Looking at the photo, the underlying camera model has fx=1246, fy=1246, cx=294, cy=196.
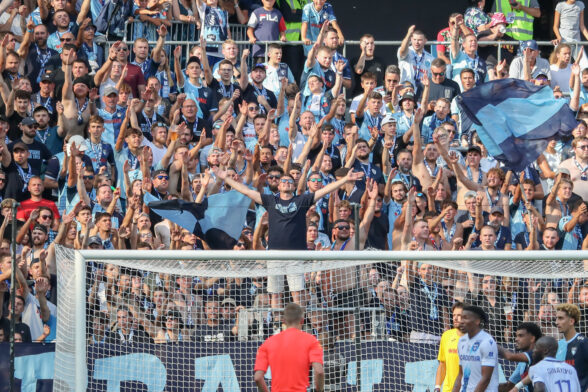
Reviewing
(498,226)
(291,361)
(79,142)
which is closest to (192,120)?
(79,142)

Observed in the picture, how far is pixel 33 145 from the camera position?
49.4ft

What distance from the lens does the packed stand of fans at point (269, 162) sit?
12219mm

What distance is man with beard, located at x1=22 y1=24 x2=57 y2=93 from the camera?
16359 millimetres

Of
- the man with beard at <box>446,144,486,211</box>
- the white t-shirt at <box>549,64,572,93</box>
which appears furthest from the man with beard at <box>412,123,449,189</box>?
the white t-shirt at <box>549,64,572,93</box>

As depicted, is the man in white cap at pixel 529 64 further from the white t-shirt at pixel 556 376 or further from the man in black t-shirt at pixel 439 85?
the white t-shirt at pixel 556 376

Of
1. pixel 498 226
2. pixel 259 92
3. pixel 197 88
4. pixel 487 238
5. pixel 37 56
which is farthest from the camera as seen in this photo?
pixel 259 92

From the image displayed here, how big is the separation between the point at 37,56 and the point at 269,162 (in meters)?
3.60

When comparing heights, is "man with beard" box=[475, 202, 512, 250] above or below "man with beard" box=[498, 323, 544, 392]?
above

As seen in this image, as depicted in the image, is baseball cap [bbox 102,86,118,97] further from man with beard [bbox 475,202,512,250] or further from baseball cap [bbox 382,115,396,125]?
man with beard [bbox 475,202,512,250]

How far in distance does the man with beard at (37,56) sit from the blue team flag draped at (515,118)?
5473 mm

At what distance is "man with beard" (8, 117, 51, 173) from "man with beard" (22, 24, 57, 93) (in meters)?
1.19

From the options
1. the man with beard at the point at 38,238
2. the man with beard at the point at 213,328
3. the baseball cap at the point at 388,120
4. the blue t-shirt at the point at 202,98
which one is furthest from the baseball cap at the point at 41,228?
the baseball cap at the point at 388,120

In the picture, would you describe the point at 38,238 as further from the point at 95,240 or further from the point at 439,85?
the point at 439,85

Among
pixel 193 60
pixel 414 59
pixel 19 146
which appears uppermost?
pixel 414 59
